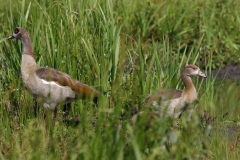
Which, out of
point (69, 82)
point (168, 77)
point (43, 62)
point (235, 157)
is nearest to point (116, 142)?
point (235, 157)

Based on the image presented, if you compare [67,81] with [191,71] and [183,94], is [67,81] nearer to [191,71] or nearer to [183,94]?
[183,94]

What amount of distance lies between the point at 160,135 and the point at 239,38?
21.1ft

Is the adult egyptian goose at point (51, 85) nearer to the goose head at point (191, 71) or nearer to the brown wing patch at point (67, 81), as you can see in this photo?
the brown wing patch at point (67, 81)

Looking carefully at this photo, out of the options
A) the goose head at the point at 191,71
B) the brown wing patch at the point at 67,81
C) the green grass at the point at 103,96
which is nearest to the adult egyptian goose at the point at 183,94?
the goose head at the point at 191,71

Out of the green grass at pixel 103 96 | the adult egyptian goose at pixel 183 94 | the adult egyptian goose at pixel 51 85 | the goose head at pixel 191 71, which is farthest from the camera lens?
the goose head at pixel 191 71

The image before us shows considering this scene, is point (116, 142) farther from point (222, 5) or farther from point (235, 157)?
point (222, 5)

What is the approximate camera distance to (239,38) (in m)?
8.23

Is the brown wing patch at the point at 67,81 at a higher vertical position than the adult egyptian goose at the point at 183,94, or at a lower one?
higher


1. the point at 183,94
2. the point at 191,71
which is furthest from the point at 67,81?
the point at 191,71

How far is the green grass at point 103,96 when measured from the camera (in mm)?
2430

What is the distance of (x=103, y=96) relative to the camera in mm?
4328

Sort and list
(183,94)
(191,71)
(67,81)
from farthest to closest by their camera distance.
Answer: (191,71) → (183,94) → (67,81)

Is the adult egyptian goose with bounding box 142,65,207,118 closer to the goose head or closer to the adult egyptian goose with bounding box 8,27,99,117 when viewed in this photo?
the goose head

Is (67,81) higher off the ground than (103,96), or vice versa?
(67,81)
